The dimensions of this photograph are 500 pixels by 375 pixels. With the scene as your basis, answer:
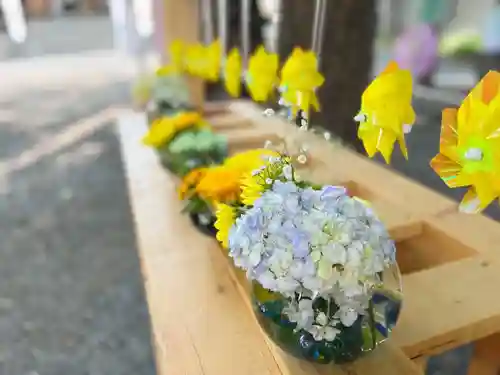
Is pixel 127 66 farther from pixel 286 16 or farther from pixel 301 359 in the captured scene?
pixel 301 359

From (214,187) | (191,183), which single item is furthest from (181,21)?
(214,187)

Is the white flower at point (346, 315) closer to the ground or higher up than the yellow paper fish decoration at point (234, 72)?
higher up

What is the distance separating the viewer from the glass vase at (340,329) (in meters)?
0.62

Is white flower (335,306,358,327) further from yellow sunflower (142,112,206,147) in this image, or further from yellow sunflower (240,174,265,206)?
yellow sunflower (142,112,206,147)

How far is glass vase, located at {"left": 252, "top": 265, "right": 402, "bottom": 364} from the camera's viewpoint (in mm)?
615

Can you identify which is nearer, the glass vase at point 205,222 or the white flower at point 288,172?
the white flower at point 288,172

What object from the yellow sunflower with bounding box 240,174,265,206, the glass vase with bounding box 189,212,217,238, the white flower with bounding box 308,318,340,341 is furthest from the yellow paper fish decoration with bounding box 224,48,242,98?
the white flower with bounding box 308,318,340,341

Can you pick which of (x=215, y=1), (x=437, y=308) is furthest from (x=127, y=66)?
(x=437, y=308)

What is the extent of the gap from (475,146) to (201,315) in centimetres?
47

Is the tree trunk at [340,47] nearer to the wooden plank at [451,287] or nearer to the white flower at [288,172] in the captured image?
the wooden plank at [451,287]

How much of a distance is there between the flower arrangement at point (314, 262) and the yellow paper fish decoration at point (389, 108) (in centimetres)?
9

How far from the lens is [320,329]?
0.59m

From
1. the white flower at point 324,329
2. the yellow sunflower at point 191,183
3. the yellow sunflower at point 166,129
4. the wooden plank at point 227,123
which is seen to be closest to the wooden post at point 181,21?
the wooden plank at point 227,123

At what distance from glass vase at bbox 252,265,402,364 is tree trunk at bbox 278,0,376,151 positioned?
1231 mm
